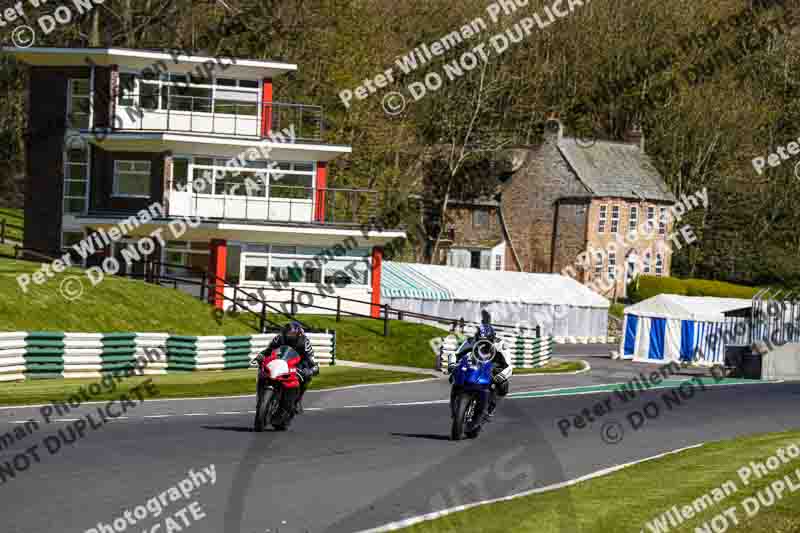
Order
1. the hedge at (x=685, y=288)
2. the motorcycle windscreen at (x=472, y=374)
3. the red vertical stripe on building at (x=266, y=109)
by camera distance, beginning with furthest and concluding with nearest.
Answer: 1. the hedge at (x=685, y=288)
2. the red vertical stripe on building at (x=266, y=109)
3. the motorcycle windscreen at (x=472, y=374)

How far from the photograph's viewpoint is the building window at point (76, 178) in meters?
52.6

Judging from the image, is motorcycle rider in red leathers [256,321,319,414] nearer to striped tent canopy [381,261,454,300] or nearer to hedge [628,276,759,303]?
striped tent canopy [381,261,454,300]

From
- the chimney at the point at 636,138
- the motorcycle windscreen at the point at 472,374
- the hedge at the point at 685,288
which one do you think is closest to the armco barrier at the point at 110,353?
the motorcycle windscreen at the point at 472,374

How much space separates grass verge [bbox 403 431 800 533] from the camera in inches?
482

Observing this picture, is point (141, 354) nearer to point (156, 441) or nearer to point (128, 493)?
point (156, 441)

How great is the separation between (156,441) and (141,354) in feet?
53.2

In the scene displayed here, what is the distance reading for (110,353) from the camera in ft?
108

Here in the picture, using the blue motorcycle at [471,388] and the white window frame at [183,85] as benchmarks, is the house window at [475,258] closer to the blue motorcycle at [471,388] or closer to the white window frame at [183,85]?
the white window frame at [183,85]

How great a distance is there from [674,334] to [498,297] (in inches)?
435

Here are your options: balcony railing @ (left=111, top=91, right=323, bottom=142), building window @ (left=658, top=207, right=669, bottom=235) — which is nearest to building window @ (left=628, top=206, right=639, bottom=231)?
building window @ (left=658, top=207, right=669, bottom=235)

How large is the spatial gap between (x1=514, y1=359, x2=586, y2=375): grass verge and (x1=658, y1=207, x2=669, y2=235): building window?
1445 inches

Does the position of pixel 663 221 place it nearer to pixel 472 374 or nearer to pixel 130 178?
pixel 130 178

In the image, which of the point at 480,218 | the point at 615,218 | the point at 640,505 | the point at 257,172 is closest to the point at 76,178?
the point at 257,172

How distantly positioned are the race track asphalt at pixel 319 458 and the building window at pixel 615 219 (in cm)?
5767
